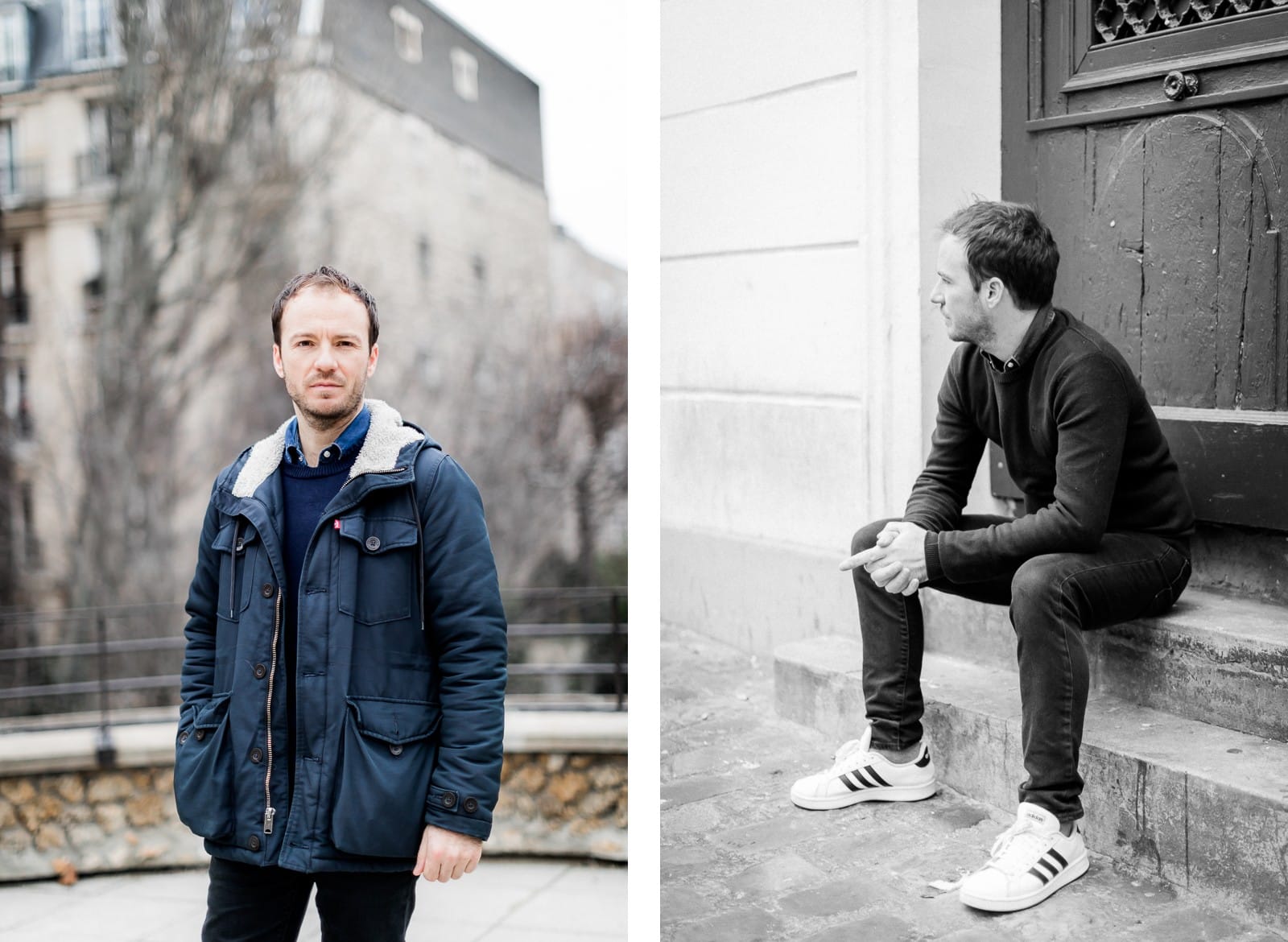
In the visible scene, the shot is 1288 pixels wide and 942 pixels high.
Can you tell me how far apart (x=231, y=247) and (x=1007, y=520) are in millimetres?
7188

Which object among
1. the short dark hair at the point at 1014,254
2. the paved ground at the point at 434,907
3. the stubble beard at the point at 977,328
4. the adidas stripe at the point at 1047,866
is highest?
the short dark hair at the point at 1014,254

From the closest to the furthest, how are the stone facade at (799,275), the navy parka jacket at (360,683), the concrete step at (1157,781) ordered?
the navy parka jacket at (360,683)
the concrete step at (1157,781)
the stone facade at (799,275)

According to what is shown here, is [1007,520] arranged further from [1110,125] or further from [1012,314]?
[1110,125]

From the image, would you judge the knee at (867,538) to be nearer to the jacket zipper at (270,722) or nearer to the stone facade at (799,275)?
the stone facade at (799,275)

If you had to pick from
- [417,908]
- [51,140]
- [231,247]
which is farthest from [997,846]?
[51,140]

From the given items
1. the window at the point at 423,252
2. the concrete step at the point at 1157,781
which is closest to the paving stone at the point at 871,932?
the concrete step at the point at 1157,781

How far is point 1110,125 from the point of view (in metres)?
3.40

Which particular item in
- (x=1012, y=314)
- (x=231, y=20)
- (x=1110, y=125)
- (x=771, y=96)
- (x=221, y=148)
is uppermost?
(x=231, y=20)

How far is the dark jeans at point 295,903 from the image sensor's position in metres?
1.86

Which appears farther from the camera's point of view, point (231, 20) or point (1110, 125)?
point (231, 20)

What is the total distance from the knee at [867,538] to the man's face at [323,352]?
148 cm

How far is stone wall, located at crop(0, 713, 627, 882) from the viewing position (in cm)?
488

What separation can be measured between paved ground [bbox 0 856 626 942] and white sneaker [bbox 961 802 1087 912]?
5.96ft

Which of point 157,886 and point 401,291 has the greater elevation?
point 401,291
